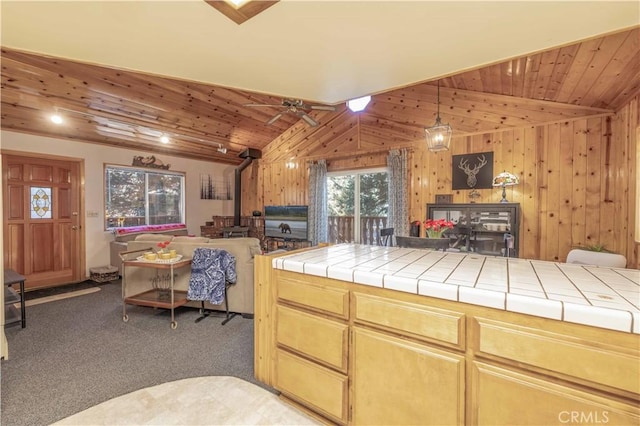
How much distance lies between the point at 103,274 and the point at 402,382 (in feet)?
17.9

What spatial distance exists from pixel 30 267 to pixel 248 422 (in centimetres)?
513

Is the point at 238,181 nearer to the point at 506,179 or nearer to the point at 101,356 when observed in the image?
the point at 101,356

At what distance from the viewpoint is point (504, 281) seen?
3.92 feet

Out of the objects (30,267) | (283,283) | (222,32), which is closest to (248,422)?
(283,283)

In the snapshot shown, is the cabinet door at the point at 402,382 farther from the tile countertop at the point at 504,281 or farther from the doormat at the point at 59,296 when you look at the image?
the doormat at the point at 59,296

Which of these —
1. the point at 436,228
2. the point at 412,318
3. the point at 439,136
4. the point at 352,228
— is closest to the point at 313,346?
A: the point at 412,318

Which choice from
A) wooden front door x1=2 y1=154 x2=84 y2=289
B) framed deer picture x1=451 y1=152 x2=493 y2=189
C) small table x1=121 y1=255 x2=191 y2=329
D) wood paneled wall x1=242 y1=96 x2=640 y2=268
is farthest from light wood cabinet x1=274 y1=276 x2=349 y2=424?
wooden front door x1=2 y1=154 x2=84 y2=289

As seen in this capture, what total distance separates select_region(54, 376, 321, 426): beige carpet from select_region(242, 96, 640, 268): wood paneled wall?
397 centimetres

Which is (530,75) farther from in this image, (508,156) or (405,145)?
(405,145)

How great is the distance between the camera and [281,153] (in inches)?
269

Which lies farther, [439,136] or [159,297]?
[159,297]

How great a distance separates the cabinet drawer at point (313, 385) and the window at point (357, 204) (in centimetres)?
420

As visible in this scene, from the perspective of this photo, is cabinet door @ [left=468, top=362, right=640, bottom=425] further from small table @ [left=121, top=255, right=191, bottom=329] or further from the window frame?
the window frame

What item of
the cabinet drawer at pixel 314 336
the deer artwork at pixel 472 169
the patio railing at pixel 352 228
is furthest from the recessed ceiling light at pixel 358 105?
the cabinet drawer at pixel 314 336
